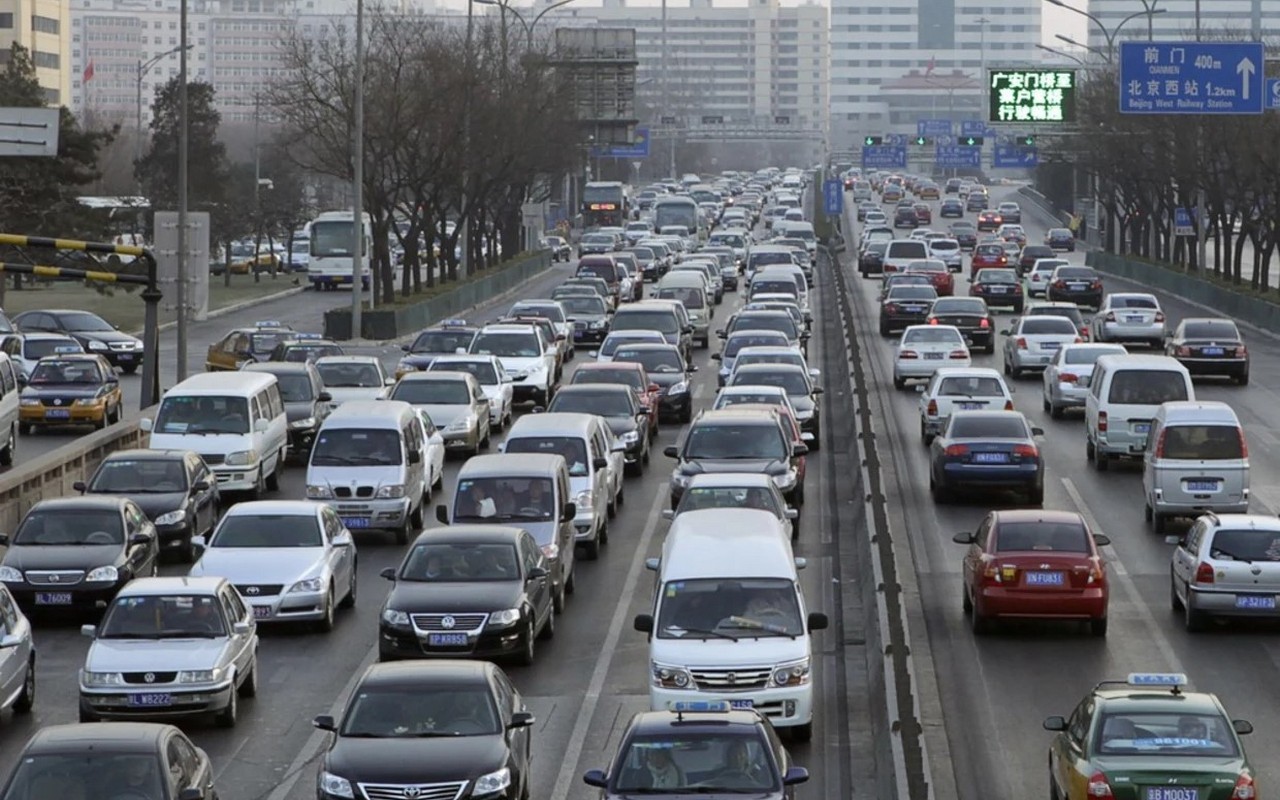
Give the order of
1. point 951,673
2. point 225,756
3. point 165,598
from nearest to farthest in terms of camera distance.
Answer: point 225,756 < point 165,598 < point 951,673

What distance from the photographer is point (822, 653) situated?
23812 mm

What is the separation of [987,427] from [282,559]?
39.2ft

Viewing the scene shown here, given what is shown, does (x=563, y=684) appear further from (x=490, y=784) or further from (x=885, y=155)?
(x=885, y=155)

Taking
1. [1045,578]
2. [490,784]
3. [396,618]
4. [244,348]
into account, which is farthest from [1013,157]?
[490,784]

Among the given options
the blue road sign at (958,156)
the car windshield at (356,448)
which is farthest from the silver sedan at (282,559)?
the blue road sign at (958,156)

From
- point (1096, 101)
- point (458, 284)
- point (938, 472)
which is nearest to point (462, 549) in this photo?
point (938, 472)

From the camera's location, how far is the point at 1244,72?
175 ft

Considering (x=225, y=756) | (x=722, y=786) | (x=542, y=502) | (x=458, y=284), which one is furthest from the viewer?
(x=458, y=284)

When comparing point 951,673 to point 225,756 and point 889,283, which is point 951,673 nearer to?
point 225,756

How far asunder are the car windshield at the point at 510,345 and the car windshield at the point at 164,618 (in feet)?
85.0

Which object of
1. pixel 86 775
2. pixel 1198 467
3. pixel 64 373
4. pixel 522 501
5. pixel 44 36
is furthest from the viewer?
pixel 44 36

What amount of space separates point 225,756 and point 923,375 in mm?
30579

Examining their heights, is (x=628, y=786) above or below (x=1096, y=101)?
below

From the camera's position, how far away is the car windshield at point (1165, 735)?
15.8 meters
